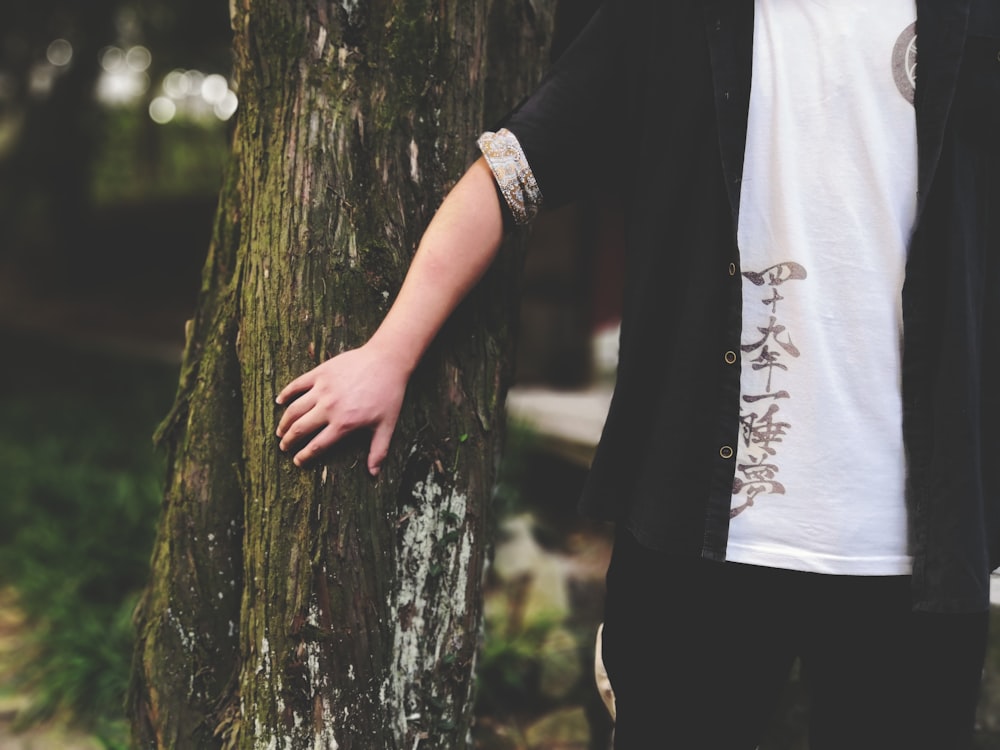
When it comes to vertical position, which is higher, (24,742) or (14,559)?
(14,559)

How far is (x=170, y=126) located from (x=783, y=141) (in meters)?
16.0

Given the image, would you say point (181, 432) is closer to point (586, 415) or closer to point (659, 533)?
point (659, 533)

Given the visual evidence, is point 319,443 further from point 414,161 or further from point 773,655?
point 773,655

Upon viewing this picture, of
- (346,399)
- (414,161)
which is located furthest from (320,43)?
(346,399)

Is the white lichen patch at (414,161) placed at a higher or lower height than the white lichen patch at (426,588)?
higher

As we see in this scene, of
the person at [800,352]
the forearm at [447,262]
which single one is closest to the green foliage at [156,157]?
the forearm at [447,262]

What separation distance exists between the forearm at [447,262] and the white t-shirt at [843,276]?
41 cm

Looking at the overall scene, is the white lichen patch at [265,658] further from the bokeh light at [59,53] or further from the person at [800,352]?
the bokeh light at [59,53]

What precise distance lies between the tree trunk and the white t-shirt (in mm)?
621

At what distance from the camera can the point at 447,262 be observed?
138 cm

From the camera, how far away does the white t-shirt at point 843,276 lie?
3.95ft

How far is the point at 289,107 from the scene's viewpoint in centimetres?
162

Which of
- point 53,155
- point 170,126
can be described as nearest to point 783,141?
point 53,155

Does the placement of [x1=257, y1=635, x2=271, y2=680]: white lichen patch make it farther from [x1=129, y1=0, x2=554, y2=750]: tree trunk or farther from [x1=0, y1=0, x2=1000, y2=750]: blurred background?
[x1=0, y1=0, x2=1000, y2=750]: blurred background
